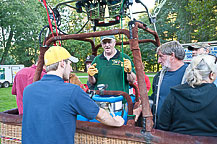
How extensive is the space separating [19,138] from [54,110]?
73 centimetres

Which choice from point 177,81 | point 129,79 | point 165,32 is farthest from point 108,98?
point 165,32

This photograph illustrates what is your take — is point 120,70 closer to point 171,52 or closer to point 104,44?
point 104,44

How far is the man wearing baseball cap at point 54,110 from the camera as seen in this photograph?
1.27 metres

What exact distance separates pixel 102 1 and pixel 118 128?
3.93 feet

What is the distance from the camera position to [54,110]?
1264 millimetres

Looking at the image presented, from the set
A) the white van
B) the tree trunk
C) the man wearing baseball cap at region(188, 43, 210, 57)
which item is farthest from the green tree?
the man wearing baseball cap at region(188, 43, 210, 57)

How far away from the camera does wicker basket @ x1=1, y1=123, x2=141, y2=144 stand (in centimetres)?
145

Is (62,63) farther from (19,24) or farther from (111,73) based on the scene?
(19,24)

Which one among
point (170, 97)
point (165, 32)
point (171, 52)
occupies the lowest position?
point (170, 97)

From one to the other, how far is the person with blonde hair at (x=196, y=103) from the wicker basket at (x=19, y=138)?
38cm

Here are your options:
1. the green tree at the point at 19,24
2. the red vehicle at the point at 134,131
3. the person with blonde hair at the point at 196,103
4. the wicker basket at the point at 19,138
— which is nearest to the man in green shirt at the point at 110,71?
the red vehicle at the point at 134,131

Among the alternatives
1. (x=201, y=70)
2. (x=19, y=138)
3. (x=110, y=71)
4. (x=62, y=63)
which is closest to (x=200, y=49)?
(x=110, y=71)

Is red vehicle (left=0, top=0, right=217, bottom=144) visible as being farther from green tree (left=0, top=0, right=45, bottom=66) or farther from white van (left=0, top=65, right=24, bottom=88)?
green tree (left=0, top=0, right=45, bottom=66)

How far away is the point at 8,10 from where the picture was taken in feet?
52.9
